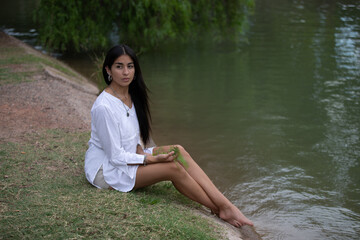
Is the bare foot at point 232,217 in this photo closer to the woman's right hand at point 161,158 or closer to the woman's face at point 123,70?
the woman's right hand at point 161,158

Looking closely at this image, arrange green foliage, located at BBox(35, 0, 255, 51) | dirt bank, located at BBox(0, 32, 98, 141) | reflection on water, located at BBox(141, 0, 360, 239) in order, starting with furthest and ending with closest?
1. green foliage, located at BBox(35, 0, 255, 51)
2. dirt bank, located at BBox(0, 32, 98, 141)
3. reflection on water, located at BBox(141, 0, 360, 239)

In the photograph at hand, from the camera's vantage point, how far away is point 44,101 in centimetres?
764

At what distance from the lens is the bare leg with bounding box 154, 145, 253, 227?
424 cm

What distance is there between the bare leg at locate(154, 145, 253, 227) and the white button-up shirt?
446 millimetres

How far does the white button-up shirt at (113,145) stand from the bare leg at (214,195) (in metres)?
0.45

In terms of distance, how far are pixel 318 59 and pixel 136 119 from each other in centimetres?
944

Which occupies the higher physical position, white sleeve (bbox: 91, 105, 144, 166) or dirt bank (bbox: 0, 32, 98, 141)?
white sleeve (bbox: 91, 105, 144, 166)

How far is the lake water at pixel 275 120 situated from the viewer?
18.7 feet

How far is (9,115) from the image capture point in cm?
679

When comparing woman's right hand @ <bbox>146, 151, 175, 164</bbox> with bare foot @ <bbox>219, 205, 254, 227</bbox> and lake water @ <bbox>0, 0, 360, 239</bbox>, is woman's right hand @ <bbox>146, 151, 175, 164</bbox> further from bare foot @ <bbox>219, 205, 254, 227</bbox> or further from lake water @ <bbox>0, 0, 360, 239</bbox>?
lake water @ <bbox>0, 0, 360, 239</bbox>

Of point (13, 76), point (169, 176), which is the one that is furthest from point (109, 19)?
point (169, 176)

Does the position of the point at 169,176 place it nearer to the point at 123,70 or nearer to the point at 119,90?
the point at 119,90

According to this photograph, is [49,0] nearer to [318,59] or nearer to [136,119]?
[318,59]

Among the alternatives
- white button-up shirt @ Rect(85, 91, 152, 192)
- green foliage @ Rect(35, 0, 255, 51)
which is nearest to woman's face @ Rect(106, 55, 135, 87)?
white button-up shirt @ Rect(85, 91, 152, 192)
